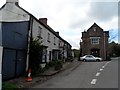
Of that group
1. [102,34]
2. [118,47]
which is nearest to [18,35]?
[102,34]

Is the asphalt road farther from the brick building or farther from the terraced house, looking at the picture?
the brick building

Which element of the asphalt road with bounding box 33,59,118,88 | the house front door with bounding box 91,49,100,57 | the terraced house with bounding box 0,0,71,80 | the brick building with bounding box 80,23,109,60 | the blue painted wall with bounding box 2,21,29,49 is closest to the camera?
the asphalt road with bounding box 33,59,118,88

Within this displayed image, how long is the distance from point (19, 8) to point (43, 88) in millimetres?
12843

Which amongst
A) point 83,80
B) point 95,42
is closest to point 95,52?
point 95,42

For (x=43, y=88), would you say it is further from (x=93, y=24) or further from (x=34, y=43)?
(x=93, y=24)

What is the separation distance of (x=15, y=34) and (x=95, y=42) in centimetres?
3969

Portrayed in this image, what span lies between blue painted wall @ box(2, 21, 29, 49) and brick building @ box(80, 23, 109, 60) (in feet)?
119

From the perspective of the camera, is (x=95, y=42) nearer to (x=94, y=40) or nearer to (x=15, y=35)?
Answer: (x=94, y=40)

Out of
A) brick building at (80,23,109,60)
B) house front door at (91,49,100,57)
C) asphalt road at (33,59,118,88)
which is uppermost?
brick building at (80,23,109,60)

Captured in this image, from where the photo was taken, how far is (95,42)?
57250 millimetres

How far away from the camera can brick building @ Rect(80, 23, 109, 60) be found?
56.2 meters

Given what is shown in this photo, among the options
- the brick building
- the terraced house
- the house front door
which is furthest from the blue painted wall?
the house front door

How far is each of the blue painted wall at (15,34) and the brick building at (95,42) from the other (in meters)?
36.2

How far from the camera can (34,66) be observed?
71.1 ft
